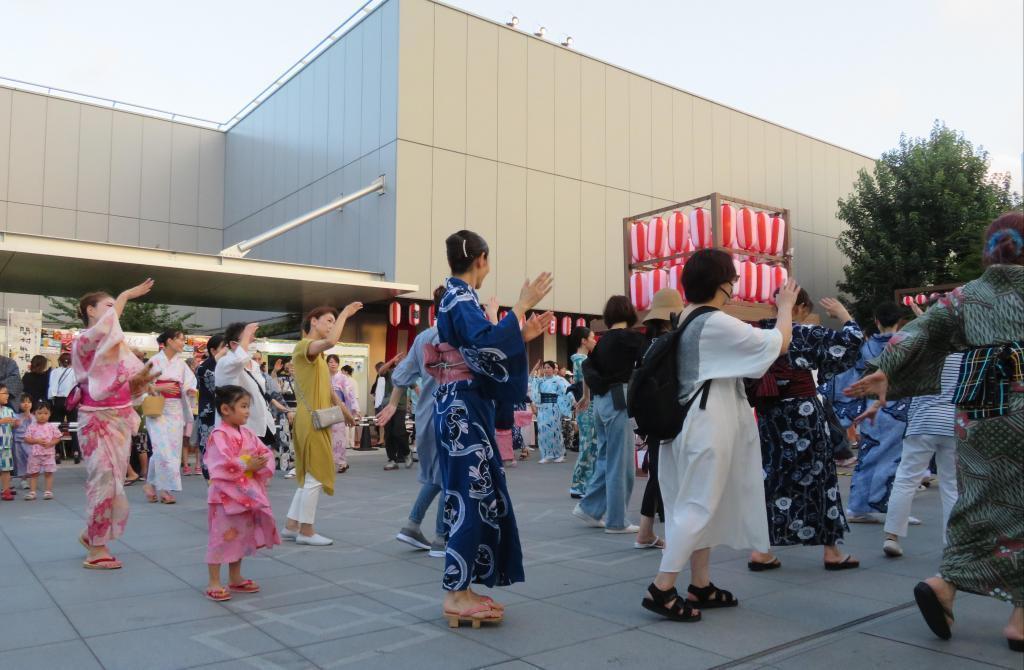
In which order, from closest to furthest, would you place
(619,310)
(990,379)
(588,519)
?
(990,379), (619,310), (588,519)

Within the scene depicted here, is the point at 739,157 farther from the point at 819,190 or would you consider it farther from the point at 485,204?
the point at 485,204

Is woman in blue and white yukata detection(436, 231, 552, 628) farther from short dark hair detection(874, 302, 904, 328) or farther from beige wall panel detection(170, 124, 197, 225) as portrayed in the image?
beige wall panel detection(170, 124, 197, 225)

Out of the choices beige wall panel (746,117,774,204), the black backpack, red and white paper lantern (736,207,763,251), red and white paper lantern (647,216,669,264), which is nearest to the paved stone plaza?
the black backpack

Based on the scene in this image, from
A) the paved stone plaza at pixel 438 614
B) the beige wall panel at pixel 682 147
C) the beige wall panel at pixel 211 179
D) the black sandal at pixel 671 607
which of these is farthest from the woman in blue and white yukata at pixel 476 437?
the beige wall panel at pixel 211 179

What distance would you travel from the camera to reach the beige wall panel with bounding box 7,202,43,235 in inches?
885

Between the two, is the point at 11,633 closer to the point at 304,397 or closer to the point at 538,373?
the point at 304,397

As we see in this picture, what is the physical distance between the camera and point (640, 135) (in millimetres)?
22047

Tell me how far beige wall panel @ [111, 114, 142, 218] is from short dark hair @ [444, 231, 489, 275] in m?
23.7

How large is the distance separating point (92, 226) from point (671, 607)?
80.9ft

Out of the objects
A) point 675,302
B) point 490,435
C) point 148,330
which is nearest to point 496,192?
point 148,330

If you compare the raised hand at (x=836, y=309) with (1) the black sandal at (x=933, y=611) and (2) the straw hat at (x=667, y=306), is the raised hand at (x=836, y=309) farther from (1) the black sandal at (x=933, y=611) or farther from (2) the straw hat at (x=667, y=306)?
(2) the straw hat at (x=667, y=306)

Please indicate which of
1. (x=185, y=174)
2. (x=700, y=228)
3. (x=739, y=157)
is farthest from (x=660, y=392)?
(x=185, y=174)

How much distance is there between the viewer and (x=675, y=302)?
575 cm

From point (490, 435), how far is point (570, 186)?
17.7m
